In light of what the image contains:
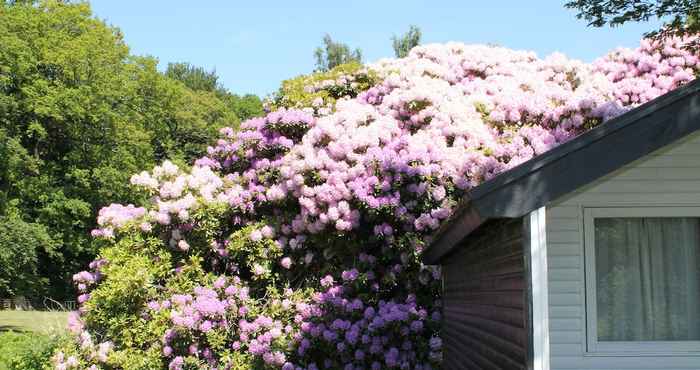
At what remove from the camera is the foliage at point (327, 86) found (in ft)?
47.6

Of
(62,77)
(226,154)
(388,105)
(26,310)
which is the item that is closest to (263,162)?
(226,154)

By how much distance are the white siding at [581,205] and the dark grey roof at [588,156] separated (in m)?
0.40

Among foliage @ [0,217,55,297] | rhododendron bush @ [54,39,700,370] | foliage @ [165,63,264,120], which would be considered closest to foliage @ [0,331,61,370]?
rhododendron bush @ [54,39,700,370]

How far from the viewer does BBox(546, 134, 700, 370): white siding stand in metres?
5.16

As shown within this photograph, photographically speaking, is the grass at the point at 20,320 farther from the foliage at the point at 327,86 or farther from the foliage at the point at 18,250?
the foliage at the point at 327,86

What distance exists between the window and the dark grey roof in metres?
0.55

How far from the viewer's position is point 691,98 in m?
4.84

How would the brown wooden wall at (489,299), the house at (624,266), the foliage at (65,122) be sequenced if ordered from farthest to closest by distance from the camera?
the foliage at (65,122)
the brown wooden wall at (489,299)
the house at (624,266)

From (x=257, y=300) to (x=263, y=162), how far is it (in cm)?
242

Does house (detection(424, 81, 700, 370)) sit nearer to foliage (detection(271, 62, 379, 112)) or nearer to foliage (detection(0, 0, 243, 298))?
foliage (detection(271, 62, 379, 112))

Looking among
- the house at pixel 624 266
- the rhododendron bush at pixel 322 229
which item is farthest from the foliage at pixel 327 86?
the house at pixel 624 266

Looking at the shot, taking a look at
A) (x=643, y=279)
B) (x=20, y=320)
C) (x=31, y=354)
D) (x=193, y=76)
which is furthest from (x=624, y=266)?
(x=193, y=76)

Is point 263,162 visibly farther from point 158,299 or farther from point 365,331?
point 365,331

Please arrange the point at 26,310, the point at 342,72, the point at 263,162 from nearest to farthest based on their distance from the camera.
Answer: the point at 263,162, the point at 342,72, the point at 26,310
